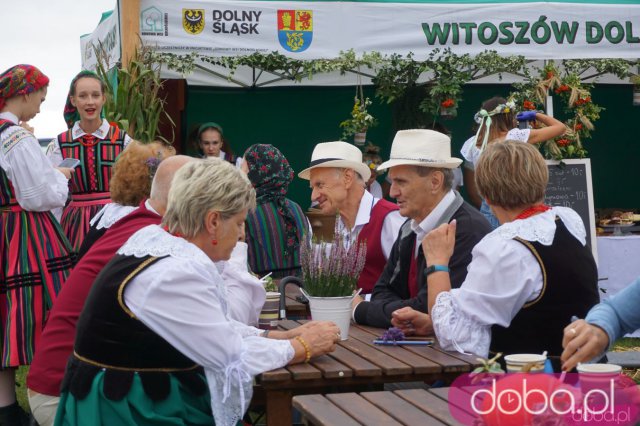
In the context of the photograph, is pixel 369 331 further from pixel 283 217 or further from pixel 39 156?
pixel 39 156

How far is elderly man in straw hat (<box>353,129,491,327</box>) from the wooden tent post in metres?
3.73

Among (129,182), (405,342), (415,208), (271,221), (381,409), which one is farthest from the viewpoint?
(271,221)

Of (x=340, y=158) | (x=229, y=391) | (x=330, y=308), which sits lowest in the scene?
(x=229, y=391)

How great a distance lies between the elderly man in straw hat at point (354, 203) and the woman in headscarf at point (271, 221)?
214 mm

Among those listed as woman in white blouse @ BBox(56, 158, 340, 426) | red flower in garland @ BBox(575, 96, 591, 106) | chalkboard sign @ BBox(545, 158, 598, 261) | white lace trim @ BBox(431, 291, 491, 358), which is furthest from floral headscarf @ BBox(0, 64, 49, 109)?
red flower in garland @ BBox(575, 96, 591, 106)

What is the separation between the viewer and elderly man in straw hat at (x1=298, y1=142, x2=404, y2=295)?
Answer: 13.7ft

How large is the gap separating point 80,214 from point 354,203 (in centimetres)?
179

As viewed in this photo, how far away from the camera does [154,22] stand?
691 centimetres

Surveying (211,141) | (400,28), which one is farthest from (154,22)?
(400,28)

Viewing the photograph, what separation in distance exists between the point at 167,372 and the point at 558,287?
1210mm

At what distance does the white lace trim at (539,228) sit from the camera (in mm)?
2725

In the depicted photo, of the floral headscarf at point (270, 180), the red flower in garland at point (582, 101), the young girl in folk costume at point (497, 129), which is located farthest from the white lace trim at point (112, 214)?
the red flower in garland at point (582, 101)

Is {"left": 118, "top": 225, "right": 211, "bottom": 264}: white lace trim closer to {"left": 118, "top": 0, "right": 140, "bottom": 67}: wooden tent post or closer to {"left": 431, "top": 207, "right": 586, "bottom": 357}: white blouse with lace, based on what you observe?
{"left": 431, "top": 207, "right": 586, "bottom": 357}: white blouse with lace

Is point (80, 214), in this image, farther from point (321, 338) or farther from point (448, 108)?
point (448, 108)
